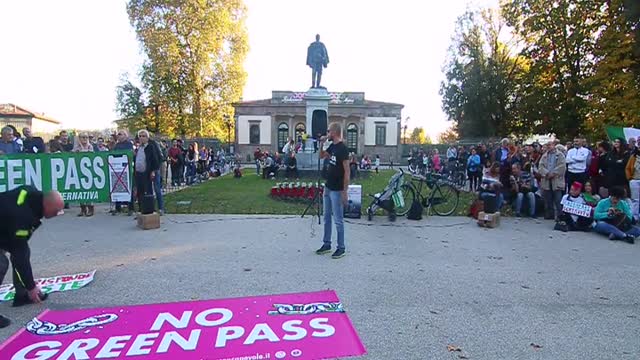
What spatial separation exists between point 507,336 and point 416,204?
631 centimetres

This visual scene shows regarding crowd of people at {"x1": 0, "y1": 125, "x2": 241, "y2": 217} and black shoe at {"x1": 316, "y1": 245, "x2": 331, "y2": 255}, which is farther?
crowd of people at {"x1": 0, "y1": 125, "x2": 241, "y2": 217}

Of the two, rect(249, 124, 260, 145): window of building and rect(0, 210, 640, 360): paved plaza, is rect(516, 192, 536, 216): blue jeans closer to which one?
rect(0, 210, 640, 360): paved plaza

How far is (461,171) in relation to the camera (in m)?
20.1

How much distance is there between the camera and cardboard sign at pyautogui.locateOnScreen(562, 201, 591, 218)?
8836 mm

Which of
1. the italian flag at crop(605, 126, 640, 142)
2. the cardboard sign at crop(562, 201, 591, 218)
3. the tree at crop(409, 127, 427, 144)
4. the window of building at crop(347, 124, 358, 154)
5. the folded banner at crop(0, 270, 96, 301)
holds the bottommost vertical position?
the folded banner at crop(0, 270, 96, 301)

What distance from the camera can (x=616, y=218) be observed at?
8.37 m

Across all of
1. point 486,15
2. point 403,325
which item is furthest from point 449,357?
point 486,15

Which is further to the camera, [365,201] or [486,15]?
[486,15]

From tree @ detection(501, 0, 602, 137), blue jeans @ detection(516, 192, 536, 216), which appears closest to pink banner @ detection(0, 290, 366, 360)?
blue jeans @ detection(516, 192, 536, 216)

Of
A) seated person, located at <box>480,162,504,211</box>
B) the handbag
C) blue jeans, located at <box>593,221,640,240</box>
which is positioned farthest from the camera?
seated person, located at <box>480,162,504,211</box>

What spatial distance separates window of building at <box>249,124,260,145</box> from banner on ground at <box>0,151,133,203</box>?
4424cm

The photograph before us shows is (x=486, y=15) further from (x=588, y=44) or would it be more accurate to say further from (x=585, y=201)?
(x=585, y=201)

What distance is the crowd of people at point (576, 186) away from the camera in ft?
27.7

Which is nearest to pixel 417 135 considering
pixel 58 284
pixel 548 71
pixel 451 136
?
pixel 451 136
